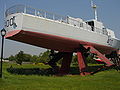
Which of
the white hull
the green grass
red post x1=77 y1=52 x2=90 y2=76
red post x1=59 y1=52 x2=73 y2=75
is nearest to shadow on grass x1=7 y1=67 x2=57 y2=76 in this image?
red post x1=59 y1=52 x2=73 y2=75

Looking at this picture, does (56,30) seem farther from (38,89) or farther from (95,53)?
(38,89)

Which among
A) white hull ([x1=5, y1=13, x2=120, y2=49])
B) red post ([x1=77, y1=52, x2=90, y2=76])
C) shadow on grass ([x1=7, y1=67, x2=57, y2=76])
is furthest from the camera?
shadow on grass ([x1=7, y1=67, x2=57, y2=76])

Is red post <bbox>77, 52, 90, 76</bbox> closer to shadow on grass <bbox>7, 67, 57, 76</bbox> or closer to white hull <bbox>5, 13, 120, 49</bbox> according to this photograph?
white hull <bbox>5, 13, 120, 49</bbox>

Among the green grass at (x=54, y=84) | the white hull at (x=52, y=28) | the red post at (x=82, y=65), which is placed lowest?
the green grass at (x=54, y=84)

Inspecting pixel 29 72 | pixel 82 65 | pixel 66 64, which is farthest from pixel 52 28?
pixel 29 72

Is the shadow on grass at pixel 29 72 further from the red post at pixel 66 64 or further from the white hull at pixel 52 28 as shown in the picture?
the white hull at pixel 52 28

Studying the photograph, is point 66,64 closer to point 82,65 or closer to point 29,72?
point 82,65

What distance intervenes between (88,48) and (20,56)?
32.2 meters

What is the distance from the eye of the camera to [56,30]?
1410cm

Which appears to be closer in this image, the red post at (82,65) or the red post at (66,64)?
the red post at (82,65)

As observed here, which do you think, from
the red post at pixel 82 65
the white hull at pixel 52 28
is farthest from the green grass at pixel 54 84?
the red post at pixel 82 65

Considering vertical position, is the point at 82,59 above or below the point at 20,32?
below

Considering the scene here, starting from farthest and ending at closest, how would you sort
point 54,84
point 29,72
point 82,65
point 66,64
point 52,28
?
point 66,64
point 29,72
point 82,65
point 52,28
point 54,84

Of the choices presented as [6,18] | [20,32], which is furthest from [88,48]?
[6,18]
